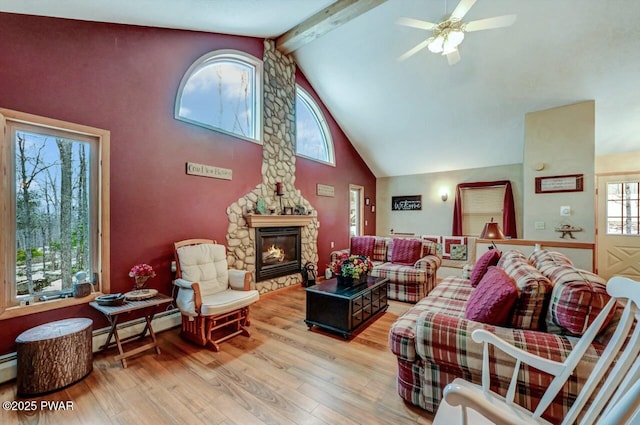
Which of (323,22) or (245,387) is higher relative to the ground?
(323,22)

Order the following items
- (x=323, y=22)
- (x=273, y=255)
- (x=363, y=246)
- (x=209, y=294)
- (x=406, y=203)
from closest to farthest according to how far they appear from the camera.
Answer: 1. (x=209, y=294)
2. (x=323, y=22)
3. (x=273, y=255)
4. (x=363, y=246)
5. (x=406, y=203)

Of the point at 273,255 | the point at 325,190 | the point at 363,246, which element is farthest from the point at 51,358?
the point at 325,190

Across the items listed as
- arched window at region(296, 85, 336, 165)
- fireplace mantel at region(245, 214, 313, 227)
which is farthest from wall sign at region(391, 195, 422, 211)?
fireplace mantel at region(245, 214, 313, 227)

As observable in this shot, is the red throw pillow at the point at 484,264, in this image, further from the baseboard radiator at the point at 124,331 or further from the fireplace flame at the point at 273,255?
the baseboard radiator at the point at 124,331

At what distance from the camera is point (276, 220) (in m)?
4.31

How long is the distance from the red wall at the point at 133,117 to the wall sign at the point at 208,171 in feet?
0.21

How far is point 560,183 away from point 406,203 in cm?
325

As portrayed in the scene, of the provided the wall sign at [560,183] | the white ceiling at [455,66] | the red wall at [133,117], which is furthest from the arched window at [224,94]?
the wall sign at [560,183]

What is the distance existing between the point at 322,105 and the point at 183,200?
374 cm

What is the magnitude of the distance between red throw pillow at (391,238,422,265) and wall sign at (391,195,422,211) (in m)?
2.58

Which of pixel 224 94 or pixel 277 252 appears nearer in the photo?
pixel 224 94

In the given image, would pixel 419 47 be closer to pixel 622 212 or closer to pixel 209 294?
pixel 209 294

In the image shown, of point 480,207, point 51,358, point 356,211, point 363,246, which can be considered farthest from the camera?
point 356,211

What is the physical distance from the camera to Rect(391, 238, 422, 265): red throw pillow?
4297mm
